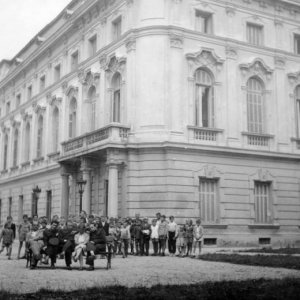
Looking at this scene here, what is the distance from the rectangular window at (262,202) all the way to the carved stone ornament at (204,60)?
717cm

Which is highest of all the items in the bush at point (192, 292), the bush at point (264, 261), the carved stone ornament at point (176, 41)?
the carved stone ornament at point (176, 41)

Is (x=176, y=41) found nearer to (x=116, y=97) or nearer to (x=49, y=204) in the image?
(x=116, y=97)

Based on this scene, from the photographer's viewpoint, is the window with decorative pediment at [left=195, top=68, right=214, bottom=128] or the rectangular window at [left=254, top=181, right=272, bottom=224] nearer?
the window with decorative pediment at [left=195, top=68, right=214, bottom=128]

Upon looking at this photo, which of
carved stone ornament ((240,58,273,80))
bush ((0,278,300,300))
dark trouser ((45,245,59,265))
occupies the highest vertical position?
carved stone ornament ((240,58,273,80))

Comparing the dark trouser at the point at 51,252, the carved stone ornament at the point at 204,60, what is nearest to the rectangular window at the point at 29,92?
the carved stone ornament at the point at 204,60

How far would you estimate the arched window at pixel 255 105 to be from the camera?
99.9 feet

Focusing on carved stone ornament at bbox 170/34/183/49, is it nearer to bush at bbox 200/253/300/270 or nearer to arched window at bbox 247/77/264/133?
arched window at bbox 247/77/264/133

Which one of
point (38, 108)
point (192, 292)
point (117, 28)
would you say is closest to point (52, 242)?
point (192, 292)

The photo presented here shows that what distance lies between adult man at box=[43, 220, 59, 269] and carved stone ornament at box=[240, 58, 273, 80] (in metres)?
16.8

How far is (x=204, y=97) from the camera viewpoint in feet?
96.4

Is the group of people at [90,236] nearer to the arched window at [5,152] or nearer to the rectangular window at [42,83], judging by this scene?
the rectangular window at [42,83]

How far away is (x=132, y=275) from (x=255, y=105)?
19095mm

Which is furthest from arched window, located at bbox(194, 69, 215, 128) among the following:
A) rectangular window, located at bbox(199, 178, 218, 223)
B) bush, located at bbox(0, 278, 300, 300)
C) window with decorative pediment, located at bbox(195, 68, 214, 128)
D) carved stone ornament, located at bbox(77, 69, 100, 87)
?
bush, located at bbox(0, 278, 300, 300)

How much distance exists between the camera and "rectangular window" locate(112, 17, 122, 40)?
101ft
